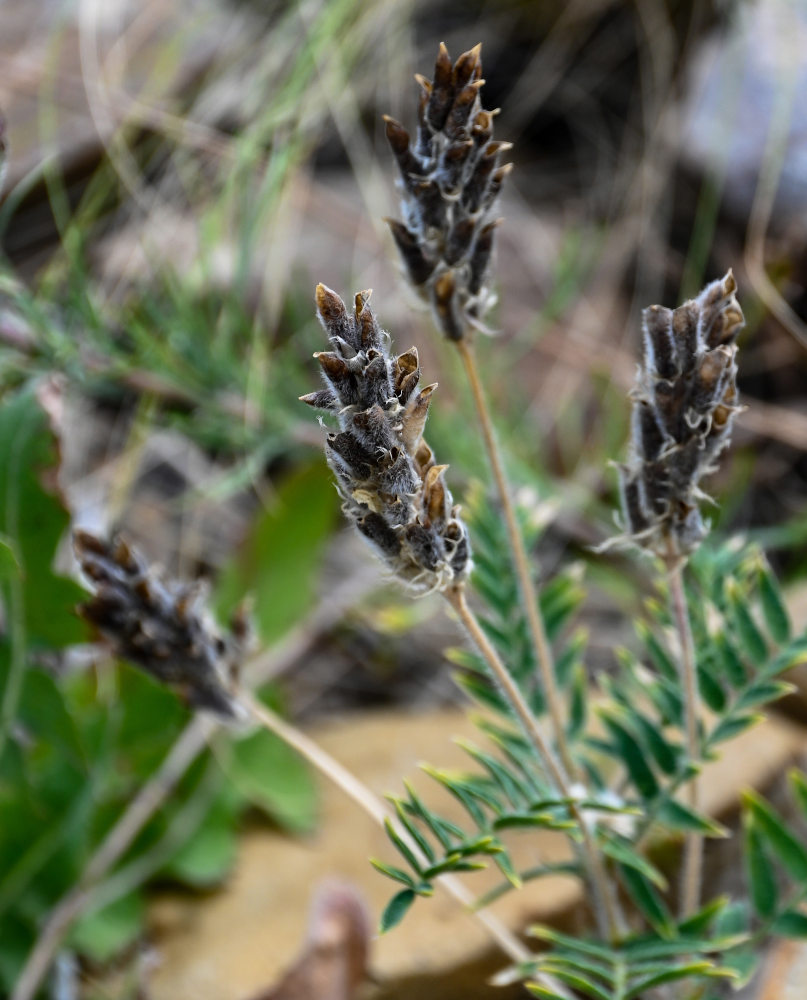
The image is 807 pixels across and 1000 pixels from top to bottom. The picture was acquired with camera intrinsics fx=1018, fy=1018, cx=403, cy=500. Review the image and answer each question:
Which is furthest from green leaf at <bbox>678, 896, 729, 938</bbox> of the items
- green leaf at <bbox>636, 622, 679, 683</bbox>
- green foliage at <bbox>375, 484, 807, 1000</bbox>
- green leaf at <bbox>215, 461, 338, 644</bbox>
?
green leaf at <bbox>215, 461, 338, 644</bbox>

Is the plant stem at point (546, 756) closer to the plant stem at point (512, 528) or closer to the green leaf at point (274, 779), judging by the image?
the plant stem at point (512, 528)

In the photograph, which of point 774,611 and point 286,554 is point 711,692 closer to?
point 774,611

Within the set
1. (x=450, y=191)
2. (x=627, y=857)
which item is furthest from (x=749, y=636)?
(x=450, y=191)

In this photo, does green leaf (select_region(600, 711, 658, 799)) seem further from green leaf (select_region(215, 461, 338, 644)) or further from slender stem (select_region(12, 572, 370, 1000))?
green leaf (select_region(215, 461, 338, 644))

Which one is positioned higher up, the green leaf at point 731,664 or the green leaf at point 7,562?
the green leaf at point 7,562

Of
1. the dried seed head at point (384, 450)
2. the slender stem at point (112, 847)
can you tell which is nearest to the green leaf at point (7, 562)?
the dried seed head at point (384, 450)

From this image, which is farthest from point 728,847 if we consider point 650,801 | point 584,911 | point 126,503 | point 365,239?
point 365,239
